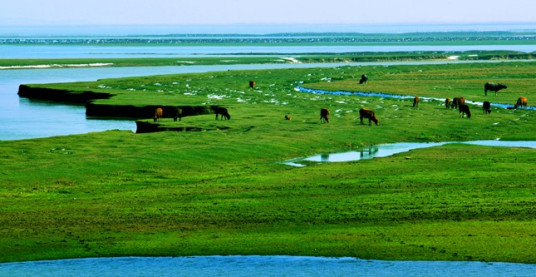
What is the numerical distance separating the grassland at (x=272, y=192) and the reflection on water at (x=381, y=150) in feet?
2.90

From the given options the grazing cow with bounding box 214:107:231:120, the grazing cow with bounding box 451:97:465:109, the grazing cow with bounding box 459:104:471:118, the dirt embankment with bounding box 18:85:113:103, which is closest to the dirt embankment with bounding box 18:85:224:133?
the dirt embankment with bounding box 18:85:113:103

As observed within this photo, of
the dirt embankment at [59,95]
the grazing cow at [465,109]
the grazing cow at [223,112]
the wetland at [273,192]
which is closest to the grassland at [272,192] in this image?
the wetland at [273,192]

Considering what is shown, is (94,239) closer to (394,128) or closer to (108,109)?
(394,128)

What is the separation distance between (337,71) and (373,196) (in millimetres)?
84108

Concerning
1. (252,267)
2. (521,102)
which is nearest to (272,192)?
(252,267)

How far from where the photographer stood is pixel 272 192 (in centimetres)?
2941

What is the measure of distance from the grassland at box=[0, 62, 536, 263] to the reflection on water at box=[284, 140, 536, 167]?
883 millimetres

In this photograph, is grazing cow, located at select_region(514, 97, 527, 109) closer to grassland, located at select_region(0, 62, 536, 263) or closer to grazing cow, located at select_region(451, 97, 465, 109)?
grazing cow, located at select_region(451, 97, 465, 109)

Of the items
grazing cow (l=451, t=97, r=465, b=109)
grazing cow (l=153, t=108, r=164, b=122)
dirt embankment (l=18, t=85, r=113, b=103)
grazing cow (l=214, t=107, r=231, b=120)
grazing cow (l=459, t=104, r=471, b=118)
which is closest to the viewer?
grazing cow (l=214, t=107, r=231, b=120)

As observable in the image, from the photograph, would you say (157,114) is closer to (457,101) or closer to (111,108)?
(111,108)

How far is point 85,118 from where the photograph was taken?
61812mm

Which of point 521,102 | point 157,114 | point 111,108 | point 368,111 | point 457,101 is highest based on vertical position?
point 368,111

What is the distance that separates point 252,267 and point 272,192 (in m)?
8.10

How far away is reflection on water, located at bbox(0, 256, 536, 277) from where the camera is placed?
2077 cm
